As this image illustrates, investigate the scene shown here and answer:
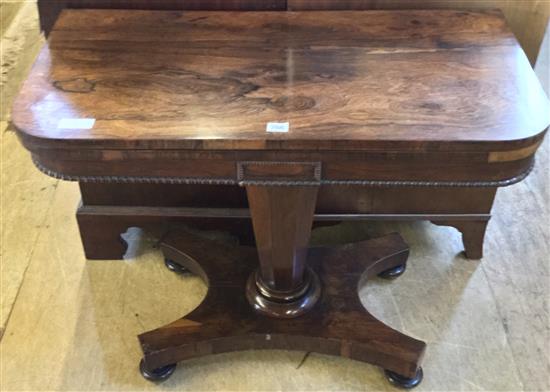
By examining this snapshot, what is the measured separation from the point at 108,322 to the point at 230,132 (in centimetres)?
67

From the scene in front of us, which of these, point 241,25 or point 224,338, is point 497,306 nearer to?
point 224,338

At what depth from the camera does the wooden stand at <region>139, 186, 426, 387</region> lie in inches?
49.1

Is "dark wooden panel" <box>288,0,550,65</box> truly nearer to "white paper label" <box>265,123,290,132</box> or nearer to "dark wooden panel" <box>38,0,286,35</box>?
"dark wooden panel" <box>38,0,286,35</box>

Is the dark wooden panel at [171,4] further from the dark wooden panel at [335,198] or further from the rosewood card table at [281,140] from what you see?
the dark wooden panel at [335,198]

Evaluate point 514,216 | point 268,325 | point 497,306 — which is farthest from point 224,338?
point 514,216

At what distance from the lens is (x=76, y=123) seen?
0.93m

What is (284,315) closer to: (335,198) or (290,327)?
(290,327)

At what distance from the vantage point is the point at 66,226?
5.29 ft

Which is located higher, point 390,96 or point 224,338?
point 390,96

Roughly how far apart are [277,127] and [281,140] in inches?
1.2

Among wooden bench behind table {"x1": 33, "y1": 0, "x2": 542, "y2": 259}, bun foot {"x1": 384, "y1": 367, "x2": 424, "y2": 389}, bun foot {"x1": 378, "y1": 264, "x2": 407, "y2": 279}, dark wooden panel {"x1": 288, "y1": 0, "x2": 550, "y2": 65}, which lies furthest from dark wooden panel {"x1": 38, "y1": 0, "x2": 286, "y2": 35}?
bun foot {"x1": 384, "y1": 367, "x2": 424, "y2": 389}

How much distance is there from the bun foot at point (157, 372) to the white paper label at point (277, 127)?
609mm

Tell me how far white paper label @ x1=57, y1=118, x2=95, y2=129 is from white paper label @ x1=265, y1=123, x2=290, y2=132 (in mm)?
253

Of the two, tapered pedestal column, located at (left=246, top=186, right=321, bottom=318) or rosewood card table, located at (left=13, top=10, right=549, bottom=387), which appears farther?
tapered pedestal column, located at (left=246, top=186, right=321, bottom=318)
